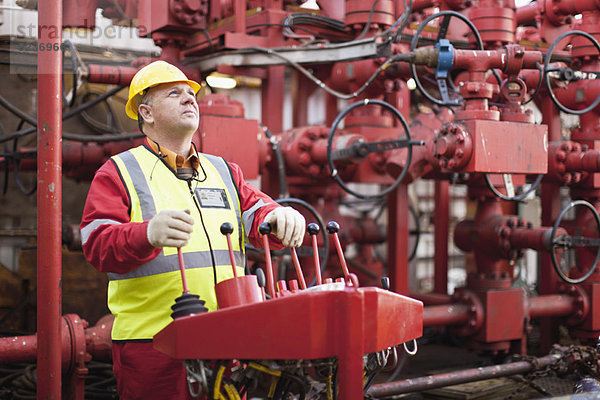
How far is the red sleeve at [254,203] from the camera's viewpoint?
2070 millimetres

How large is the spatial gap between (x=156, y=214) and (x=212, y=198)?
304 millimetres

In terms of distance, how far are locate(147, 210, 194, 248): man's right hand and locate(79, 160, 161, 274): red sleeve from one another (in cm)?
6

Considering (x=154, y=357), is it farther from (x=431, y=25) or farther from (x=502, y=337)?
(x=431, y=25)

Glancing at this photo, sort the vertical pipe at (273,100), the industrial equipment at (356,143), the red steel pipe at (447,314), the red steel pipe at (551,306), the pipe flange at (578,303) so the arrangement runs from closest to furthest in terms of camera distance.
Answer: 1. the industrial equipment at (356,143)
2. the red steel pipe at (447,314)
3. the red steel pipe at (551,306)
4. the pipe flange at (578,303)
5. the vertical pipe at (273,100)

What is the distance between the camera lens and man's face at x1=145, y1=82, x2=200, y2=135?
6.82 feet

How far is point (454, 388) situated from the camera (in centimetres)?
442

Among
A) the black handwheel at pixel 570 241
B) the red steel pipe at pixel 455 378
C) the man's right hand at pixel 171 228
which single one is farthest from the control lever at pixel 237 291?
the black handwheel at pixel 570 241

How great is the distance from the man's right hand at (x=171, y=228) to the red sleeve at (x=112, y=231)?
62mm

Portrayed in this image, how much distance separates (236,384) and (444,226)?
14.4 ft

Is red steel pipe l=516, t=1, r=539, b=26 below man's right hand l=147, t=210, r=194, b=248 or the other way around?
the other way around

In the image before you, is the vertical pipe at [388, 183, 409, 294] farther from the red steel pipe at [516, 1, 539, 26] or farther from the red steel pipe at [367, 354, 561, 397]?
the red steel pipe at [516, 1, 539, 26]

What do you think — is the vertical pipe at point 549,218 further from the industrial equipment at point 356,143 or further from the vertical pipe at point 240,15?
the vertical pipe at point 240,15

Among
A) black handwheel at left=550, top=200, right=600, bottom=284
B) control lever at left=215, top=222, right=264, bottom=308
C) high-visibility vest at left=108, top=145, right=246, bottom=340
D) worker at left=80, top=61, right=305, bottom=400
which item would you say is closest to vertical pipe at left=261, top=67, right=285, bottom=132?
black handwheel at left=550, top=200, right=600, bottom=284

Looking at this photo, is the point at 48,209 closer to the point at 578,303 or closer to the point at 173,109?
the point at 173,109
